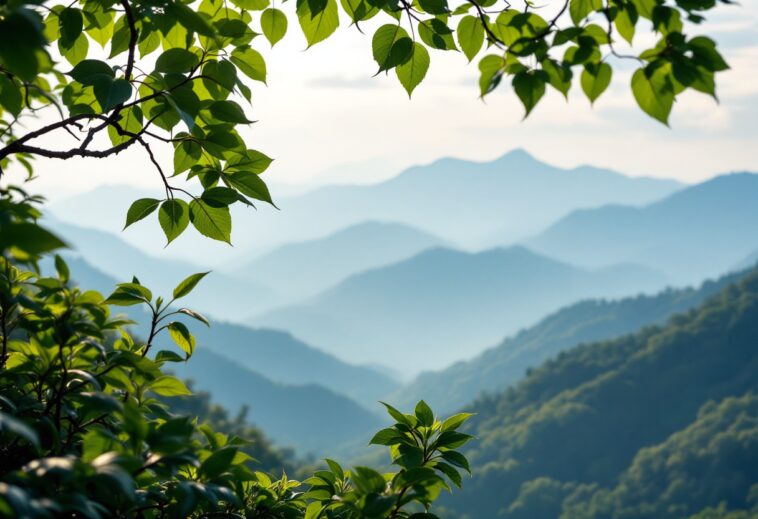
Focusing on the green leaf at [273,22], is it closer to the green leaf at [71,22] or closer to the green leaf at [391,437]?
the green leaf at [71,22]

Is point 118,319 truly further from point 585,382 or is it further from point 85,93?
point 585,382

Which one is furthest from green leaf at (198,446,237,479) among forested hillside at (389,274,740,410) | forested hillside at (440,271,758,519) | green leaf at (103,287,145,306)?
→ forested hillside at (389,274,740,410)

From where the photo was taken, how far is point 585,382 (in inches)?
3964

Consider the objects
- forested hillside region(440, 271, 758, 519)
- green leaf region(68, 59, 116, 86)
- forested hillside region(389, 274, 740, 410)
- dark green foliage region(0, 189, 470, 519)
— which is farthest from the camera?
forested hillside region(389, 274, 740, 410)

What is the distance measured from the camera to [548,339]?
164 metres

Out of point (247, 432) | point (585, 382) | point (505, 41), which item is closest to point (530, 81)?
point (505, 41)

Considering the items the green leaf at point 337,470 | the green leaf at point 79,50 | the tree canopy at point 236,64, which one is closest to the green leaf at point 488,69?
the tree canopy at point 236,64

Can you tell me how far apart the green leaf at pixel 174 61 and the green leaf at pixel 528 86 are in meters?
0.68

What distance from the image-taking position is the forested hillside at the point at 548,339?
15212 centimetres

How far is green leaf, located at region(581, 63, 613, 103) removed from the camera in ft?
5.27

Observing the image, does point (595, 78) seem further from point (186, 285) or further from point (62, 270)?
point (62, 270)

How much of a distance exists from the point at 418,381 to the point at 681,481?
104m

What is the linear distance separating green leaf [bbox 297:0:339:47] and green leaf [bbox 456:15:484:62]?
0.36 metres

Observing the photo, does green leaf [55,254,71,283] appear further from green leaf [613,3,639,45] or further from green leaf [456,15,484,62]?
green leaf [613,3,639,45]
